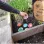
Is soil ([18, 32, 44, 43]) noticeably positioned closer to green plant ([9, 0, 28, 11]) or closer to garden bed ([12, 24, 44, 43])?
garden bed ([12, 24, 44, 43])

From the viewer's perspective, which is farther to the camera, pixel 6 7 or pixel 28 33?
pixel 28 33

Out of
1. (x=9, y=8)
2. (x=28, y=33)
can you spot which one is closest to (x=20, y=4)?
(x=9, y=8)

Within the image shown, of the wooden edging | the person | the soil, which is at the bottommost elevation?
the soil

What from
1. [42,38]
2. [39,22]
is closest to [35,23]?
[39,22]

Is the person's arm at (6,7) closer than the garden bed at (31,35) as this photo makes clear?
Yes

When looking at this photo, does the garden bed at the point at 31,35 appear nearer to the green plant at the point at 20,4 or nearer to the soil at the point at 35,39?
the soil at the point at 35,39

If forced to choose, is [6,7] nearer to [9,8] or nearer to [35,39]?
[9,8]

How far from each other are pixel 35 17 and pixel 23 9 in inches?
5.0

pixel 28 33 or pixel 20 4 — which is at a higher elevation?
pixel 20 4

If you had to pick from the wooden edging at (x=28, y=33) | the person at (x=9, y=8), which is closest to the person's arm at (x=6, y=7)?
the person at (x=9, y=8)

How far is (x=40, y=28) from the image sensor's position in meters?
1.44

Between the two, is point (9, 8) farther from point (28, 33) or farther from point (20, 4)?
point (28, 33)

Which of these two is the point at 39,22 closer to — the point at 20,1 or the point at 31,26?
the point at 31,26

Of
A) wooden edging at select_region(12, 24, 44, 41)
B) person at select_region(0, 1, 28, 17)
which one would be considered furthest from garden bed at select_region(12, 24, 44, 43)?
person at select_region(0, 1, 28, 17)
